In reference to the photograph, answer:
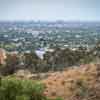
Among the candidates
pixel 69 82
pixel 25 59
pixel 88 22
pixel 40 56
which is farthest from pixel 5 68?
pixel 88 22

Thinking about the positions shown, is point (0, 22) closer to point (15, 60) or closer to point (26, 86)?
point (15, 60)

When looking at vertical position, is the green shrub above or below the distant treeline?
above

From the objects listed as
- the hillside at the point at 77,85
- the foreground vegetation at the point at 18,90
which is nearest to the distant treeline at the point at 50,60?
the hillside at the point at 77,85

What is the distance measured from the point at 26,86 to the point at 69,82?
3.48m

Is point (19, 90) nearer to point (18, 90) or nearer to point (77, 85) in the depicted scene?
point (18, 90)

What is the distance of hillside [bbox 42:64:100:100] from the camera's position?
8.66 m

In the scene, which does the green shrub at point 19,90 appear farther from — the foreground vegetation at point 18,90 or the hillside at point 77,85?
the hillside at point 77,85

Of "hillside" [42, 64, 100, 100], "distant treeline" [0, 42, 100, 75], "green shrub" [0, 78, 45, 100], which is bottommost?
"distant treeline" [0, 42, 100, 75]

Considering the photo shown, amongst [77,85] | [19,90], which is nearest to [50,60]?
[77,85]

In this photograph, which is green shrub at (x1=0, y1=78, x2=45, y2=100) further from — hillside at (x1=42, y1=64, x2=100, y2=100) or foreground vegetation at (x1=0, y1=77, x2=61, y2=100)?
hillside at (x1=42, y1=64, x2=100, y2=100)

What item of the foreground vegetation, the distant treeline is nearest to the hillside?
the foreground vegetation

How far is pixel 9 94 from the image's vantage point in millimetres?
6152

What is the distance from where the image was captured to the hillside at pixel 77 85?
8.66 metres

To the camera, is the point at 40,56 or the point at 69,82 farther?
the point at 40,56
